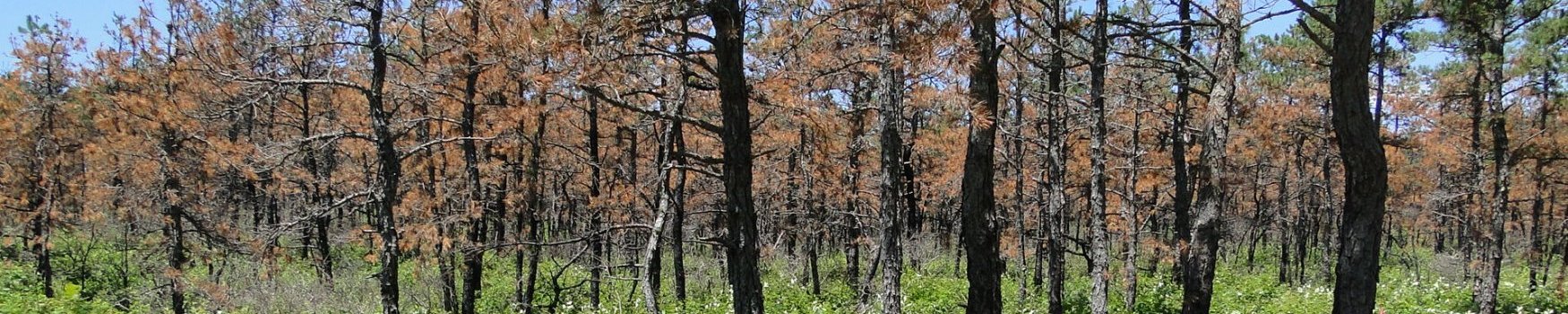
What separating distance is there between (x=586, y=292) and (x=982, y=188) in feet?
39.5

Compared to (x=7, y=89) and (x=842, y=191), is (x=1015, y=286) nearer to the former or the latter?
(x=842, y=191)

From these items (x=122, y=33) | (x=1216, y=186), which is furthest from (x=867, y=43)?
(x=122, y=33)

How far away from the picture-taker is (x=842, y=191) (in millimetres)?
17266

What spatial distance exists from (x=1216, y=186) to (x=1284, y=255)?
22.7 meters

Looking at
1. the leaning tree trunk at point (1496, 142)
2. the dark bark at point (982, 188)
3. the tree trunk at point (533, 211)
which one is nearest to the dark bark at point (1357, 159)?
the dark bark at point (982, 188)

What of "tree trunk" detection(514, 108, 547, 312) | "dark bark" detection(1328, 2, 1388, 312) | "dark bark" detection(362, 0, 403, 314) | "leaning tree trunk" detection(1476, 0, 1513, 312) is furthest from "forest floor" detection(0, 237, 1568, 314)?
"dark bark" detection(1328, 2, 1388, 312)

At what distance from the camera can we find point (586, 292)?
16.5 meters

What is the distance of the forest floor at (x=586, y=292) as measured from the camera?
1437 centimetres

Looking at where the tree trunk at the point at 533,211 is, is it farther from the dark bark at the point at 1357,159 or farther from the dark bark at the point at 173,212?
the dark bark at the point at 1357,159

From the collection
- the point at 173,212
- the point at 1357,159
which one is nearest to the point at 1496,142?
the point at 1357,159

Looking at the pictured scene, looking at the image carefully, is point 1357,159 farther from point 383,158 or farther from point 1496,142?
point 1496,142

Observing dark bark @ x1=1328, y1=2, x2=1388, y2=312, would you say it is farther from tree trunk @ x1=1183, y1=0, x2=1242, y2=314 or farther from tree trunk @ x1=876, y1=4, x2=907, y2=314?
tree trunk @ x1=876, y1=4, x2=907, y2=314

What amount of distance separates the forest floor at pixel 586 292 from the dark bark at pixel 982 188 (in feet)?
19.0

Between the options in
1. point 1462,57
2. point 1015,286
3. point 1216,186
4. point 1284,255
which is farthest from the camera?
point 1284,255
